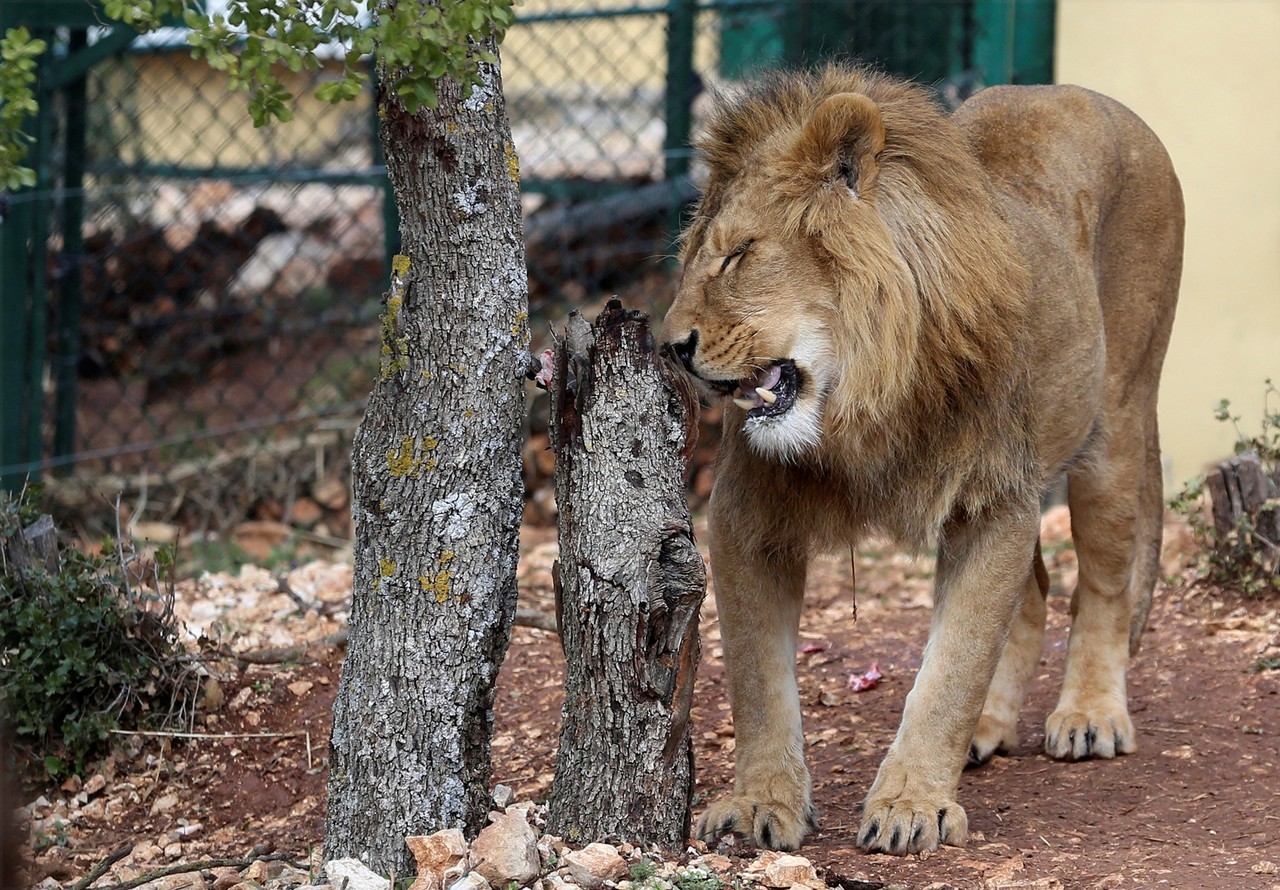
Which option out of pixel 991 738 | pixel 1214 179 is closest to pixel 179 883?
pixel 991 738

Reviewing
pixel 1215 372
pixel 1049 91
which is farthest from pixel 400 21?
pixel 1215 372

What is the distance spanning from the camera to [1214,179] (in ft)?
21.2

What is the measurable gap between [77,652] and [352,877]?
1.37 meters

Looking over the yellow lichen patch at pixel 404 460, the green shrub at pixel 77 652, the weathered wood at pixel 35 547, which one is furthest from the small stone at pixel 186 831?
the yellow lichen patch at pixel 404 460

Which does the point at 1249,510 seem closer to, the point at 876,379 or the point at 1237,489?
the point at 1237,489

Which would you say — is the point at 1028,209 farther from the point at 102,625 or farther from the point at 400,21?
the point at 102,625

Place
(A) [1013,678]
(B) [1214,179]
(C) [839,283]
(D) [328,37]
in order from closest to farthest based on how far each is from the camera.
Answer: (D) [328,37] < (C) [839,283] < (A) [1013,678] < (B) [1214,179]

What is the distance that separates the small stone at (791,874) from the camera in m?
2.83

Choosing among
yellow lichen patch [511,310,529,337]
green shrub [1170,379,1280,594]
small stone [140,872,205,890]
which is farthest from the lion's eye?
green shrub [1170,379,1280,594]

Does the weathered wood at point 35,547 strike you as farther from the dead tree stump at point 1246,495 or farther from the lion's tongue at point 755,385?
the dead tree stump at point 1246,495

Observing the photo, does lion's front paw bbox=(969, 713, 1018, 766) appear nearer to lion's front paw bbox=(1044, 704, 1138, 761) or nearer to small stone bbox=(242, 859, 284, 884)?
lion's front paw bbox=(1044, 704, 1138, 761)

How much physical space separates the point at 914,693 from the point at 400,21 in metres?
1.84

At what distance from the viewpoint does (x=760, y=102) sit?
326 centimetres

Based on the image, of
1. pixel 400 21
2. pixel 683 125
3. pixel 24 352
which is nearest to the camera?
pixel 400 21
